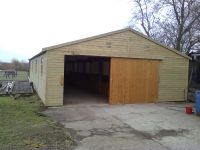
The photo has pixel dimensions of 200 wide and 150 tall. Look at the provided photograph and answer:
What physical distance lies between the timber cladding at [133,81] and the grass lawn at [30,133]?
15.6 feet

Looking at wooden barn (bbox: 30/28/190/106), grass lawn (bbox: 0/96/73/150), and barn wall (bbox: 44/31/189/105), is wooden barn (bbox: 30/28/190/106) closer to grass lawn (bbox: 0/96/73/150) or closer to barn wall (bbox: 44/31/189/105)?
barn wall (bbox: 44/31/189/105)

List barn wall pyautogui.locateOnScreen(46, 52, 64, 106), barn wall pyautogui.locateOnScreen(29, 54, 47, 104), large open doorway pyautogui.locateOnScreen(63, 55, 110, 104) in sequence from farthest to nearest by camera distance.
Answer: large open doorway pyautogui.locateOnScreen(63, 55, 110, 104), barn wall pyautogui.locateOnScreen(29, 54, 47, 104), barn wall pyautogui.locateOnScreen(46, 52, 64, 106)

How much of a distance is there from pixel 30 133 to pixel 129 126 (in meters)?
3.40

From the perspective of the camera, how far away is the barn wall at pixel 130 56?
13.6 m

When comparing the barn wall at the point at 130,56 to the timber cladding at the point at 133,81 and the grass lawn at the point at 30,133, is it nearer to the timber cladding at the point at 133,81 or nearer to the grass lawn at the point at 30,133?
the timber cladding at the point at 133,81

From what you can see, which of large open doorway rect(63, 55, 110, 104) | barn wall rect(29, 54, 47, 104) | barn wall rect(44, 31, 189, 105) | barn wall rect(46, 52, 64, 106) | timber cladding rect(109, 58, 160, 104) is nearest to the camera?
barn wall rect(46, 52, 64, 106)

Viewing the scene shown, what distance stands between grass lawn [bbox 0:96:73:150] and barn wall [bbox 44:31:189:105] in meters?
2.55

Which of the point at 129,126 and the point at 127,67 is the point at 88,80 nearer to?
the point at 127,67

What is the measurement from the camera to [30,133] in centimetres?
832

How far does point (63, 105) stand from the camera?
1398cm

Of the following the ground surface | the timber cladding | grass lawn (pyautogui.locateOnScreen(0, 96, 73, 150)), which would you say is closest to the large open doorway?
the timber cladding

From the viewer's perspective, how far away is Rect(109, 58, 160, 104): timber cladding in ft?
48.6

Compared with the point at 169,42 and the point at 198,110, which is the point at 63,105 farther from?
the point at 169,42

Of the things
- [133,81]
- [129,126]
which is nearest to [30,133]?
[129,126]
